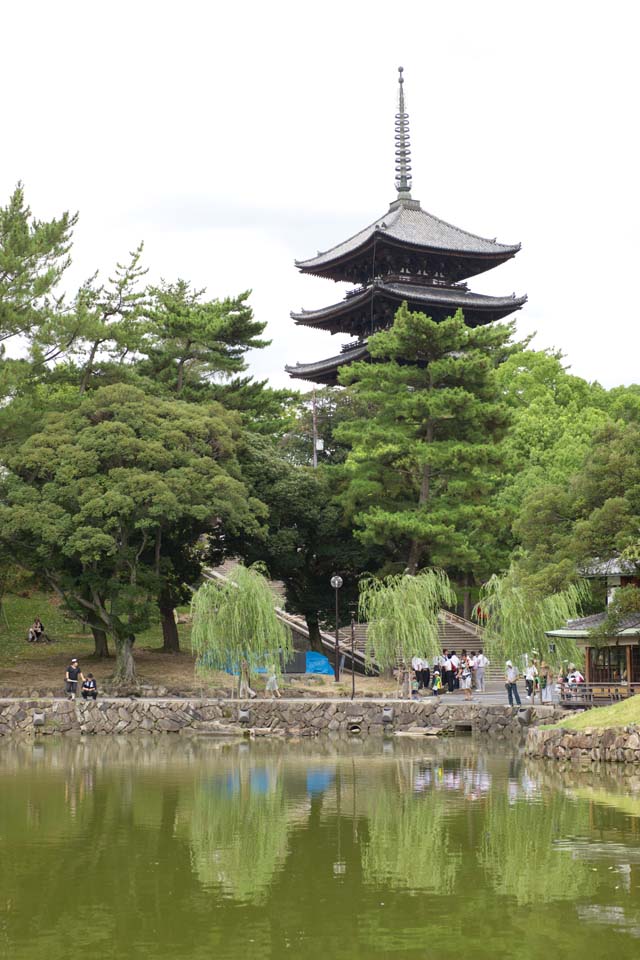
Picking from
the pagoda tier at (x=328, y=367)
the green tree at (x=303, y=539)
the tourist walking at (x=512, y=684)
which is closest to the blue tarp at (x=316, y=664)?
the green tree at (x=303, y=539)

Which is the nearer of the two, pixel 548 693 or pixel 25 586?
pixel 548 693

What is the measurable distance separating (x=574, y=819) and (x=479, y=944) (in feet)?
21.5

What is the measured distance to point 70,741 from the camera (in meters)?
30.0

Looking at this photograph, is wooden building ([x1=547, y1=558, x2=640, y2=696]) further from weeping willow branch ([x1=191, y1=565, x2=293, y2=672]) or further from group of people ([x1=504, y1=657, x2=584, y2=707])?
weeping willow branch ([x1=191, y1=565, x2=293, y2=672])

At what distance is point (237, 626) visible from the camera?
32.9 m

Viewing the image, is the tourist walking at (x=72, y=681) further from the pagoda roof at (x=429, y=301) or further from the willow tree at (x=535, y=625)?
the pagoda roof at (x=429, y=301)

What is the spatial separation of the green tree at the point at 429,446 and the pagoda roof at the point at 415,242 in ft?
39.4

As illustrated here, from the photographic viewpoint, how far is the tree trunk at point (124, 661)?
3609cm

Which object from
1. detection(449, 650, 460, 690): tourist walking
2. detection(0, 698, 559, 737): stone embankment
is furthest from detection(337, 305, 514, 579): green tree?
detection(0, 698, 559, 737): stone embankment

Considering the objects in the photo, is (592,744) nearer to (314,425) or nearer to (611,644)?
(611,644)

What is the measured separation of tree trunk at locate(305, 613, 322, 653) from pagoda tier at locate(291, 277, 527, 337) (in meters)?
16.5

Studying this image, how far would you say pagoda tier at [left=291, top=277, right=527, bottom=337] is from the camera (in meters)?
53.1

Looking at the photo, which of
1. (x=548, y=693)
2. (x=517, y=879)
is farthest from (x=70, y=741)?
(x=517, y=879)

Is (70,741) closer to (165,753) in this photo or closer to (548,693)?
(165,753)
